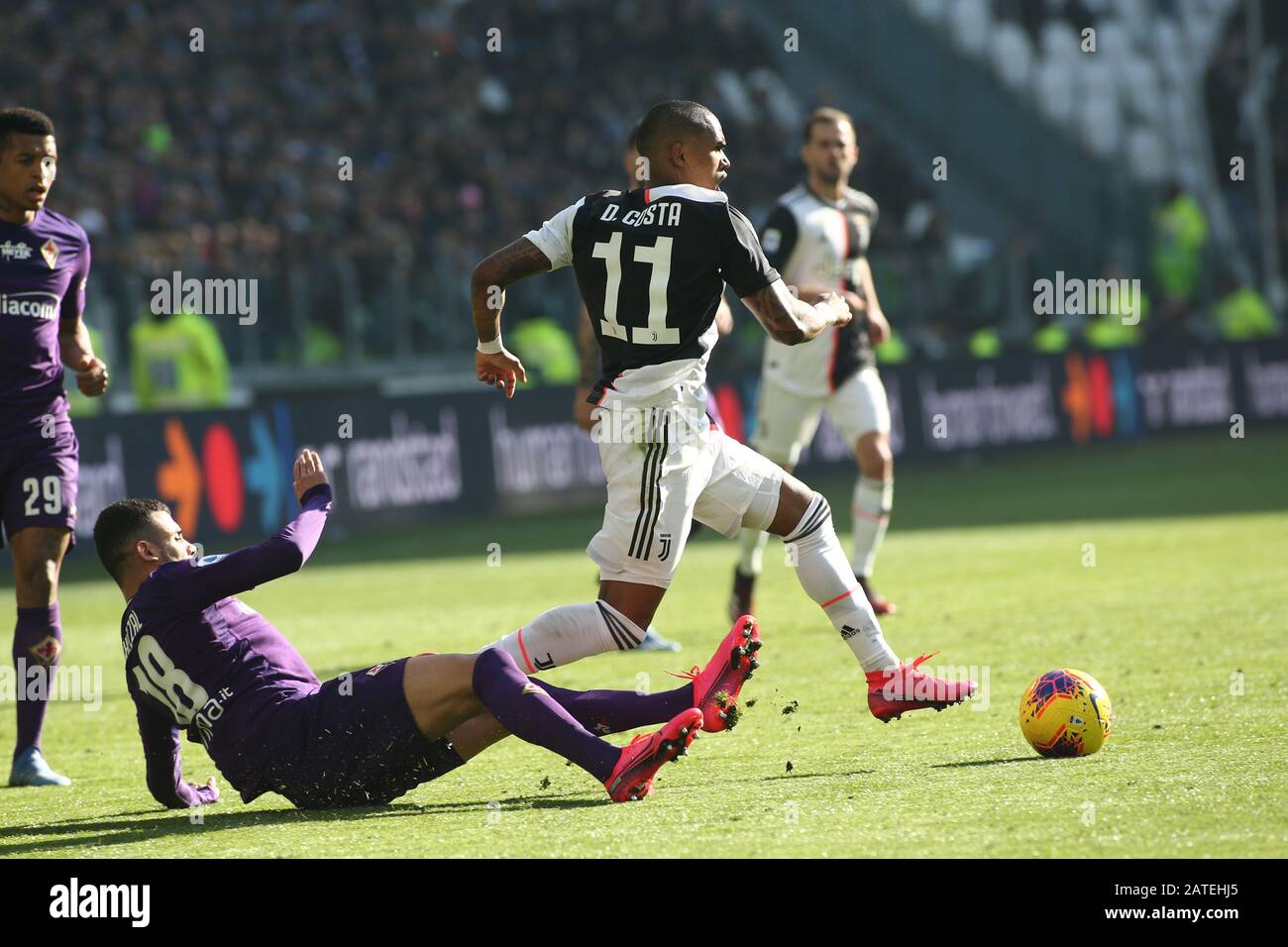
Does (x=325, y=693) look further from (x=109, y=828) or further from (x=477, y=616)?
(x=477, y=616)

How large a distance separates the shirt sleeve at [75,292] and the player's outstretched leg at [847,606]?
120 inches

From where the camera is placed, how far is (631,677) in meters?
8.82

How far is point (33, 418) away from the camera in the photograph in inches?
289

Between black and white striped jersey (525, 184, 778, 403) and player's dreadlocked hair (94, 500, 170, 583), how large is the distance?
1.57 metres

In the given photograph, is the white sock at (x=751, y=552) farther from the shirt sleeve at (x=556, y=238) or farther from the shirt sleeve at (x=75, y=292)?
the shirt sleeve at (x=556, y=238)

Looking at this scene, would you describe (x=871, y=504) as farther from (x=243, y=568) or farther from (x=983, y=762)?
(x=243, y=568)

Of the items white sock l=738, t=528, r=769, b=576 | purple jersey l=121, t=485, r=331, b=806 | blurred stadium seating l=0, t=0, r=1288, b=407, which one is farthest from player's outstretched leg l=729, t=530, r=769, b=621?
blurred stadium seating l=0, t=0, r=1288, b=407

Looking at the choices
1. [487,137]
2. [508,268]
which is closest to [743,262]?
[508,268]

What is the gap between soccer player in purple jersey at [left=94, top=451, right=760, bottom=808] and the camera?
18.6ft

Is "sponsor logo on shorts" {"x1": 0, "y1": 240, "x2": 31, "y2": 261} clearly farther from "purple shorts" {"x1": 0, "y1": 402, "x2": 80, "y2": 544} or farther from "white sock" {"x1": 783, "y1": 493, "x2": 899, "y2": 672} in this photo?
"white sock" {"x1": 783, "y1": 493, "x2": 899, "y2": 672}

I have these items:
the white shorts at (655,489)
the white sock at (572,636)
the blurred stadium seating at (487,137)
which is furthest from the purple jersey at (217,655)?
the blurred stadium seating at (487,137)

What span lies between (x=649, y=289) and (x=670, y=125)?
561 millimetres

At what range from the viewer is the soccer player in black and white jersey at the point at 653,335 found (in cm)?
616

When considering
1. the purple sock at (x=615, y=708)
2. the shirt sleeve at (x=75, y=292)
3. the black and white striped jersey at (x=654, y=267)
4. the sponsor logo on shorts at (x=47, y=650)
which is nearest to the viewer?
the black and white striped jersey at (x=654, y=267)
